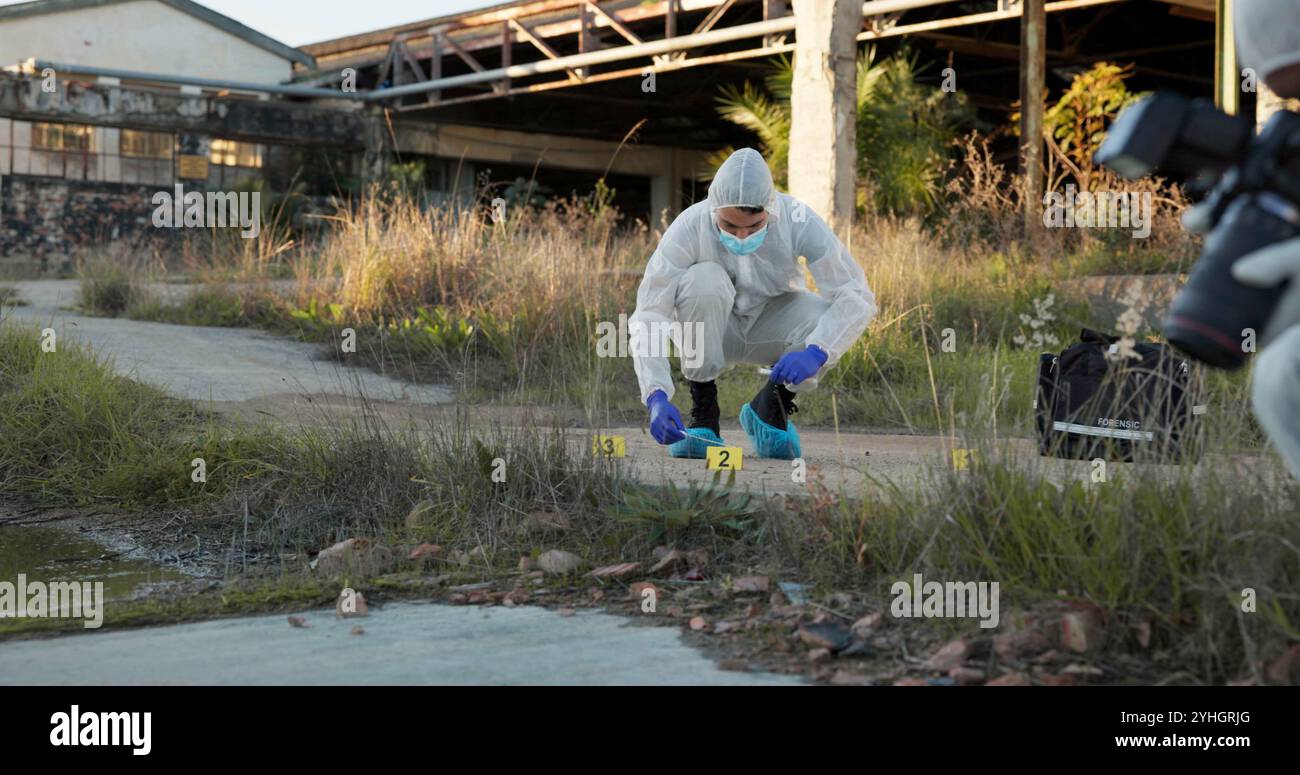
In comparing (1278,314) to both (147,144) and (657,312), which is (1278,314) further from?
(147,144)

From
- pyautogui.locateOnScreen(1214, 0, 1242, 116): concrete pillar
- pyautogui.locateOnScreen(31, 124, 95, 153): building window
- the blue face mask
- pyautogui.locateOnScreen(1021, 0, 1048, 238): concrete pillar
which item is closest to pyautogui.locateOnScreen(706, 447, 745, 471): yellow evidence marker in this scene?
the blue face mask

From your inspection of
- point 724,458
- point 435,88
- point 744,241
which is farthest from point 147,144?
point 724,458

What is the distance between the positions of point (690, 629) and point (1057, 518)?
0.85 m

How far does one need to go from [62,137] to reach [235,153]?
253cm

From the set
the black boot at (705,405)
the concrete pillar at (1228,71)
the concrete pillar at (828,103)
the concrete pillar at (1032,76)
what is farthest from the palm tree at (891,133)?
the black boot at (705,405)

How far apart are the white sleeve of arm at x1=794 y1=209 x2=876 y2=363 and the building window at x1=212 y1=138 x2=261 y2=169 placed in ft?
55.6

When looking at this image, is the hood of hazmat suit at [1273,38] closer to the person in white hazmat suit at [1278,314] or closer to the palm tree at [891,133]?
the person in white hazmat suit at [1278,314]

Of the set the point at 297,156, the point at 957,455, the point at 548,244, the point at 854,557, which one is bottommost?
the point at 854,557
